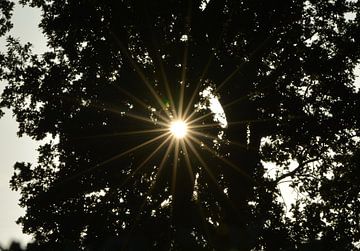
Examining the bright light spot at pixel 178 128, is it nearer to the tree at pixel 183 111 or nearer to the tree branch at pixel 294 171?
the tree at pixel 183 111

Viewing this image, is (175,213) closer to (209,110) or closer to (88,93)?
(209,110)

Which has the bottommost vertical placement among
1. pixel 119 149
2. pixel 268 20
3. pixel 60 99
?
pixel 119 149

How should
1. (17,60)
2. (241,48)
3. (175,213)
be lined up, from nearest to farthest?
(175,213) → (241,48) → (17,60)

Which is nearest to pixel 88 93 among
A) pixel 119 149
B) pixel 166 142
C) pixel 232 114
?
pixel 119 149

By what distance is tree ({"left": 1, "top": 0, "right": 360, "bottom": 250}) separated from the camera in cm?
1482

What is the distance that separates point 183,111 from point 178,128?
0.78m

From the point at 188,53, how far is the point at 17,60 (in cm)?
819

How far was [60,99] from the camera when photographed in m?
15.6

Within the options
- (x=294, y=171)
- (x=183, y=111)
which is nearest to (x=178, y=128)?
(x=183, y=111)

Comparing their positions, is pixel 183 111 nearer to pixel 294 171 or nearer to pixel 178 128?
pixel 178 128

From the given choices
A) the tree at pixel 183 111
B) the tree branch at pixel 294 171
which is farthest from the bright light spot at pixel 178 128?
the tree branch at pixel 294 171

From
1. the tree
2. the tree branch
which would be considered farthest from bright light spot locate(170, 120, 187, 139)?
the tree branch

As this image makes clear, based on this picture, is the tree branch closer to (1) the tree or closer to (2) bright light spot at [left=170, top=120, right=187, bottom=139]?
(1) the tree

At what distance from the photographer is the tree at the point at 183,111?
48.6 feet
